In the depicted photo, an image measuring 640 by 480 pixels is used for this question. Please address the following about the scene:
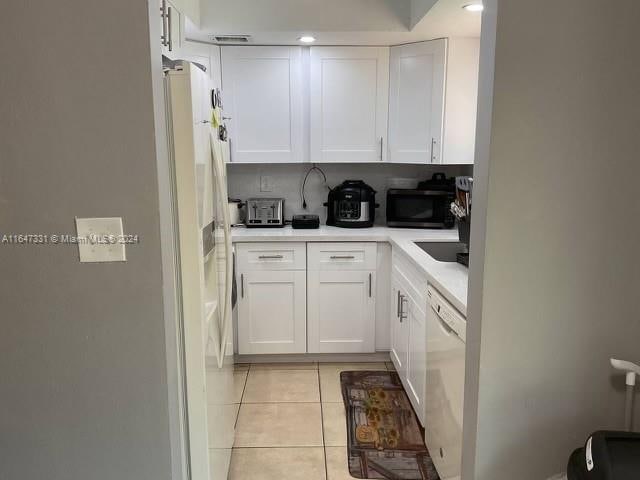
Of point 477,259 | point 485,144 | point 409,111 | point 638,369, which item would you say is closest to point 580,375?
point 638,369

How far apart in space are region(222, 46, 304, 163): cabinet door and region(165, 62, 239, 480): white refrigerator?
1407 mm

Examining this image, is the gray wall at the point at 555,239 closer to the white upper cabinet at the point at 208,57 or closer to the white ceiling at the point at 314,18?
the white ceiling at the point at 314,18

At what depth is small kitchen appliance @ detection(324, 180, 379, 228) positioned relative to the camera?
11.4ft

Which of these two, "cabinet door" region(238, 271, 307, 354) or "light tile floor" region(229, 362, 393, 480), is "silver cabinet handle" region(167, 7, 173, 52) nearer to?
"cabinet door" region(238, 271, 307, 354)

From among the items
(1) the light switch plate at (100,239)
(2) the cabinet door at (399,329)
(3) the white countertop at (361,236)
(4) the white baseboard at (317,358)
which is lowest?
(4) the white baseboard at (317,358)

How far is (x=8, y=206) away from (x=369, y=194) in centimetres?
252

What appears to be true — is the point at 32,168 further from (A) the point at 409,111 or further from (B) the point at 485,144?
(A) the point at 409,111

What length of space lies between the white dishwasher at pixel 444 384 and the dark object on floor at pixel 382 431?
0.46 feet

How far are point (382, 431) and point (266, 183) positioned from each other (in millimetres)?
1992

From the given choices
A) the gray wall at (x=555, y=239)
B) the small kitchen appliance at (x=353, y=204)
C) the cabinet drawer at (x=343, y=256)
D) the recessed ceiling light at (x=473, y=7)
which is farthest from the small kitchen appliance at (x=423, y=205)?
the gray wall at (x=555, y=239)

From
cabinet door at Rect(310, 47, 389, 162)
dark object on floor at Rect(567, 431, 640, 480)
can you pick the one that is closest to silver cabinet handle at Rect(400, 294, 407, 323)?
cabinet door at Rect(310, 47, 389, 162)

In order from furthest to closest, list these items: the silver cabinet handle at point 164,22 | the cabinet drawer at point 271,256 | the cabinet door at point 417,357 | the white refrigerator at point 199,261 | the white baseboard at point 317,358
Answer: the white baseboard at point 317,358
the cabinet drawer at point 271,256
the cabinet door at point 417,357
the silver cabinet handle at point 164,22
the white refrigerator at point 199,261

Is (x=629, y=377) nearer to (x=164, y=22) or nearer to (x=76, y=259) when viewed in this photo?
(x=76, y=259)

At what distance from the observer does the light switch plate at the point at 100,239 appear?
4.23 ft
